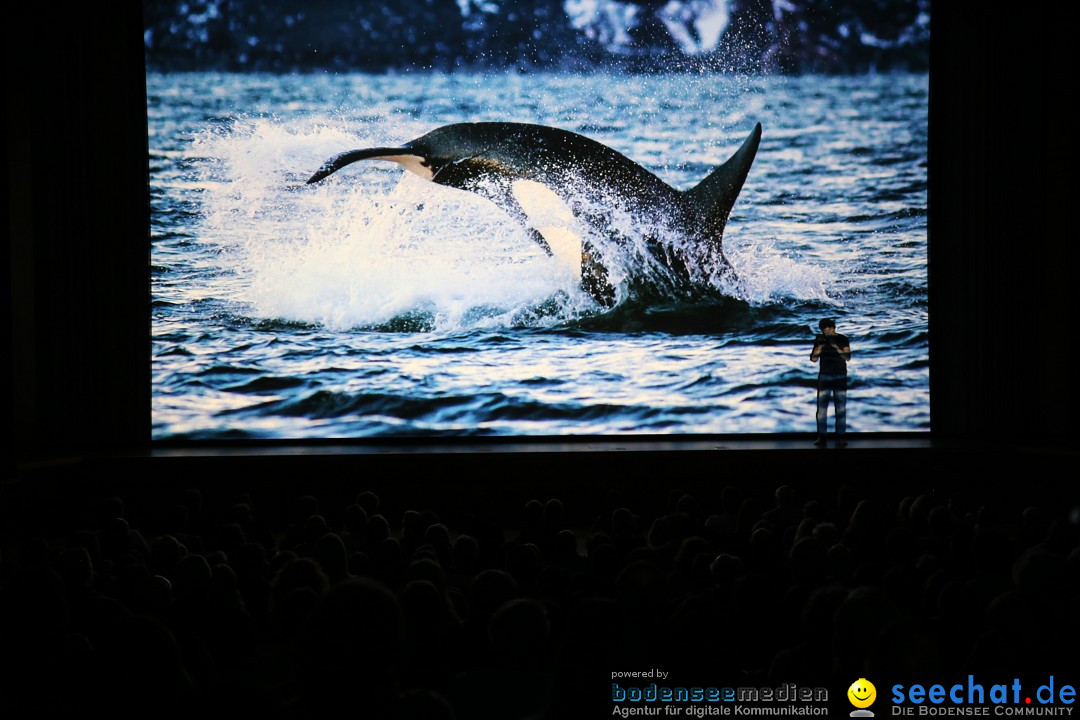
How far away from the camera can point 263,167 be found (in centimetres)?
Result: 668

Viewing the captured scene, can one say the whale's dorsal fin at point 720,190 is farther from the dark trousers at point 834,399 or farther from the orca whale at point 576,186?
the dark trousers at point 834,399

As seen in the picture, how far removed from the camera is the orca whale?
6.77 m

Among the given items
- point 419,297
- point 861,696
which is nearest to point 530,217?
point 419,297

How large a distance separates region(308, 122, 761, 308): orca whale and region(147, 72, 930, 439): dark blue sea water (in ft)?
0.27

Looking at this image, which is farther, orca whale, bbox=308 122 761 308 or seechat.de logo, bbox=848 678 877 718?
orca whale, bbox=308 122 761 308

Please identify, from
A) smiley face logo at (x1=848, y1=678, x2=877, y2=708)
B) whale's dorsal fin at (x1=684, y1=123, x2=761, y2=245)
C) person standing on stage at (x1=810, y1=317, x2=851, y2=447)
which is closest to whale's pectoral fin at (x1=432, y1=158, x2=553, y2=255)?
whale's dorsal fin at (x1=684, y1=123, x2=761, y2=245)

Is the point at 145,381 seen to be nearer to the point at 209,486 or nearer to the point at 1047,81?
the point at 209,486

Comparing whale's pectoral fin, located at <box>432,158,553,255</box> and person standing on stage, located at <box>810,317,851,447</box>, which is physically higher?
whale's pectoral fin, located at <box>432,158,553,255</box>

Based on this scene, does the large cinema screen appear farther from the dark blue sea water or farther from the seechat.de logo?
the seechat.de logo

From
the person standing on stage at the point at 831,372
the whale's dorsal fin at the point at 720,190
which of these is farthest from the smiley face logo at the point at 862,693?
the whale's dorsal fin at the point at 720,190

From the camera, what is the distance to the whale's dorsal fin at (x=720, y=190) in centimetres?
683

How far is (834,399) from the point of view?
634cm

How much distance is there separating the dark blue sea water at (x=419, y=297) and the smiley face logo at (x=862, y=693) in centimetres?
495

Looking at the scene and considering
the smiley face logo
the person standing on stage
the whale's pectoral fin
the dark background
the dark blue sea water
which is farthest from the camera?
the whale's pectoral fin
